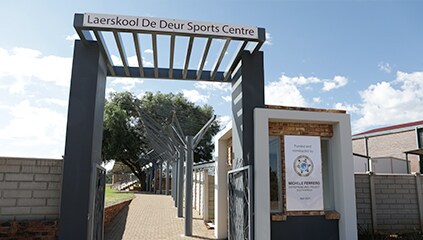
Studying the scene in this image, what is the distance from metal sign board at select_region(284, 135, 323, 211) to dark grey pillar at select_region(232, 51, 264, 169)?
0.84m

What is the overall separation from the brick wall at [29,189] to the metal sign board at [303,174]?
428 centimetres

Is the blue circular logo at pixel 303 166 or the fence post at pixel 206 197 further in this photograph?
the fence post at pixel 206 197

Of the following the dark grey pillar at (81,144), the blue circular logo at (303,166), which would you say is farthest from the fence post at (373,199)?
the dark grey pillar at (81,144)

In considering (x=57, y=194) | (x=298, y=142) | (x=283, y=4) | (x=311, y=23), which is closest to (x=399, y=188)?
(x=298, y=142)

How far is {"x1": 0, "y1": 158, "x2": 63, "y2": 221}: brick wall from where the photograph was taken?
6102 mm

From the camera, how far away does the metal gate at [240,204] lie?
21.1 feet

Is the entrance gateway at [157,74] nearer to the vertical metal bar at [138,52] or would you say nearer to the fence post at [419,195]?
the vertical metal bar at [138,52]

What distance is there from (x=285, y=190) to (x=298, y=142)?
39.0 inches

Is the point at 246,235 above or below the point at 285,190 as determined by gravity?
below

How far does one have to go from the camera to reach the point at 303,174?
7020 mm

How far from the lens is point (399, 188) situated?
9.45m

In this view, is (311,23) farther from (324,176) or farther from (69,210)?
(69,210)

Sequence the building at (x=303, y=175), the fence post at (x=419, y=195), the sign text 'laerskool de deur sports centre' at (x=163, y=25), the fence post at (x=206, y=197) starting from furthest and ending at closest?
the fence post at (x=206, y=197) → the fence post at (x=419, y=195) → the building at (x=303, y=175) → the sign text 'laerskool de deur sports centre' at (x=163, y=25)

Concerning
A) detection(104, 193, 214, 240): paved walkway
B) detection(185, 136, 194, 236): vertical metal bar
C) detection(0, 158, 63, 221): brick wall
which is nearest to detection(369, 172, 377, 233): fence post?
detection(104, 193, 214, 240): paved walkway
